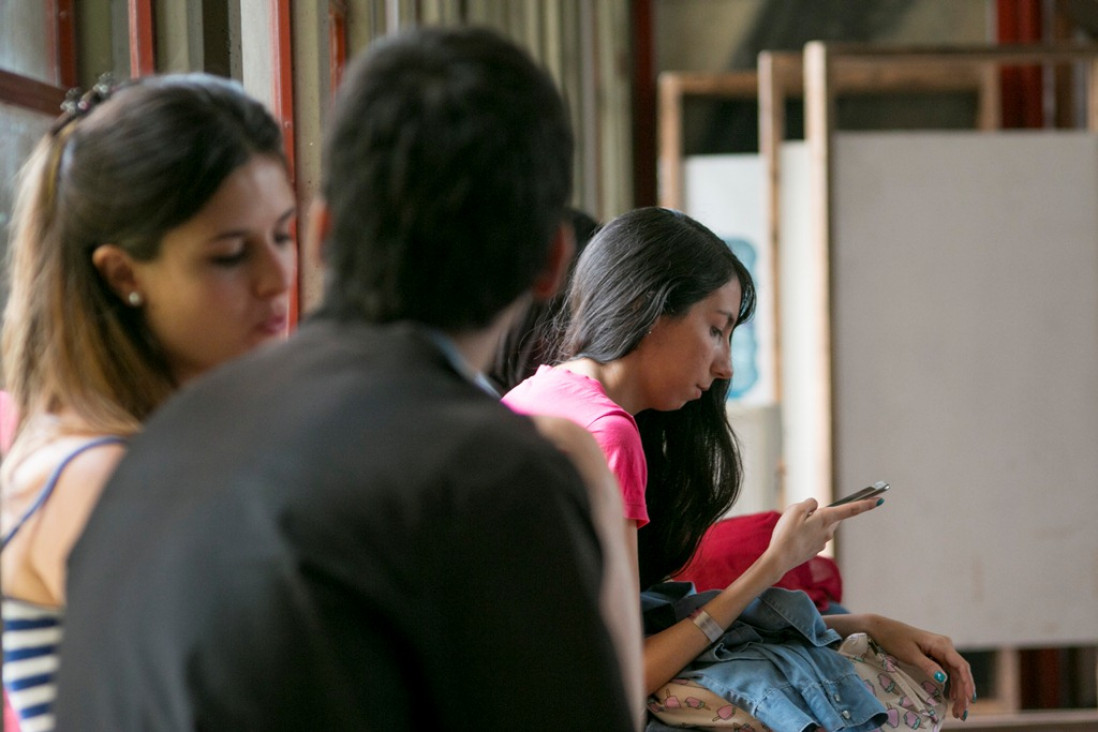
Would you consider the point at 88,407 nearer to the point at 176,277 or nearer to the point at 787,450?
the point at 176,277

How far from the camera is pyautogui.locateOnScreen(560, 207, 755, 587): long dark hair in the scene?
6.32ft

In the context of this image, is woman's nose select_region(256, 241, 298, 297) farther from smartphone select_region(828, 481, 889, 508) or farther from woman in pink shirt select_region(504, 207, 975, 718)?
smartphone select_region(828, 481, 889, 508)

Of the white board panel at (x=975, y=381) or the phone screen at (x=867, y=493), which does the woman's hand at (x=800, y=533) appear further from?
the white board panel at (x=975, y=381)

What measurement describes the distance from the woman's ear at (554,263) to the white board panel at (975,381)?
3272mm

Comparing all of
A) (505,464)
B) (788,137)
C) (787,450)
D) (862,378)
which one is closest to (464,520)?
(505,464)

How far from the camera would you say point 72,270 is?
112 cm

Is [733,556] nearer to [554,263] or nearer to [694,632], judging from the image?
[694,632]

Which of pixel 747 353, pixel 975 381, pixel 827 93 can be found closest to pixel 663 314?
pixel 827 93

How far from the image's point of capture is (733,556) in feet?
6.73

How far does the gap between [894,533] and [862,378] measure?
0.51 metres

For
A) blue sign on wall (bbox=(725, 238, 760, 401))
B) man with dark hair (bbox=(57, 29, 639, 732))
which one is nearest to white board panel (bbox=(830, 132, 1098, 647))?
blue sign on wall (bbox=(725, 238, 760, 401))

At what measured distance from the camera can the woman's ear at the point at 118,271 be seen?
1104mm

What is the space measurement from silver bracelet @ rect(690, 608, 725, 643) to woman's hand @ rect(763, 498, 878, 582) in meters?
0.11

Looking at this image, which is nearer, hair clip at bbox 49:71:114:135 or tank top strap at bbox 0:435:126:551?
tank top strap at bbox 0:435:126:551
